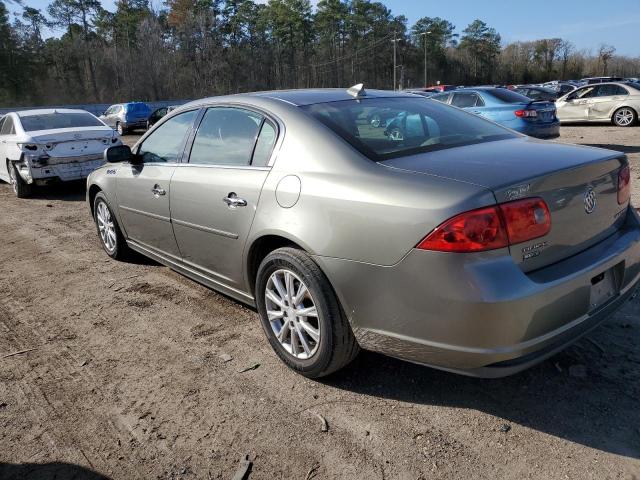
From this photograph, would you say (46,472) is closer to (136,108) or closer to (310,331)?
(310,331)

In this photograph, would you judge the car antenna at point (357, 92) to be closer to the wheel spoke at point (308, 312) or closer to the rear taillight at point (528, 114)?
the wheel spoke at point (308, 312)

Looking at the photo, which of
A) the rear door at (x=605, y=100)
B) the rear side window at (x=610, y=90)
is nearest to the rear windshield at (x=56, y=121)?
the rear door at (x=605, y=100)

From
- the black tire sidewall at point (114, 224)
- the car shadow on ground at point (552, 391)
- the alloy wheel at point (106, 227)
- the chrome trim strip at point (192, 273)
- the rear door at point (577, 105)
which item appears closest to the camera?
the car shadow on ground at point (552, 391)

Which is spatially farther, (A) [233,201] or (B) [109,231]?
(B) [109,231]

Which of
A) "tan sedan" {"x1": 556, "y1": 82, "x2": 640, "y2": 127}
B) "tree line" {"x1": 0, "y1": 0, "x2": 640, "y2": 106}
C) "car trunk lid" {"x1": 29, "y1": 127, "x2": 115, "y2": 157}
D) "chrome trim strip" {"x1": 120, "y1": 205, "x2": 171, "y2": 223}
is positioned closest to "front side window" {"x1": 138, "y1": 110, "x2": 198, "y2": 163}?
"chrome trim strip" {"x1": 120, "y1": 205, "x2": 171, "y2": 223}

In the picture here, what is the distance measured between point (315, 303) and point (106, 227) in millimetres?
3436

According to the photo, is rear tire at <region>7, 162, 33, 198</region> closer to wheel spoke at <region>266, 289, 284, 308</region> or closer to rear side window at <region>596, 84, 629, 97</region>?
wheel spoke at <region>266, 289, 284, 308</region>

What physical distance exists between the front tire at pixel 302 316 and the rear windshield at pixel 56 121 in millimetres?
8179

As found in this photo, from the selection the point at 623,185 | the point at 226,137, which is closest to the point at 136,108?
the point at 226,137

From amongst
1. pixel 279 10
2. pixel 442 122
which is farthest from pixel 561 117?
pixel 279 10

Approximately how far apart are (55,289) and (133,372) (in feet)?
6.45

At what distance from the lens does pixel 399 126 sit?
318 centimetres

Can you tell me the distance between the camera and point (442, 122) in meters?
3.37

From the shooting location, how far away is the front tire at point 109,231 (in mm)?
Result: 5102
